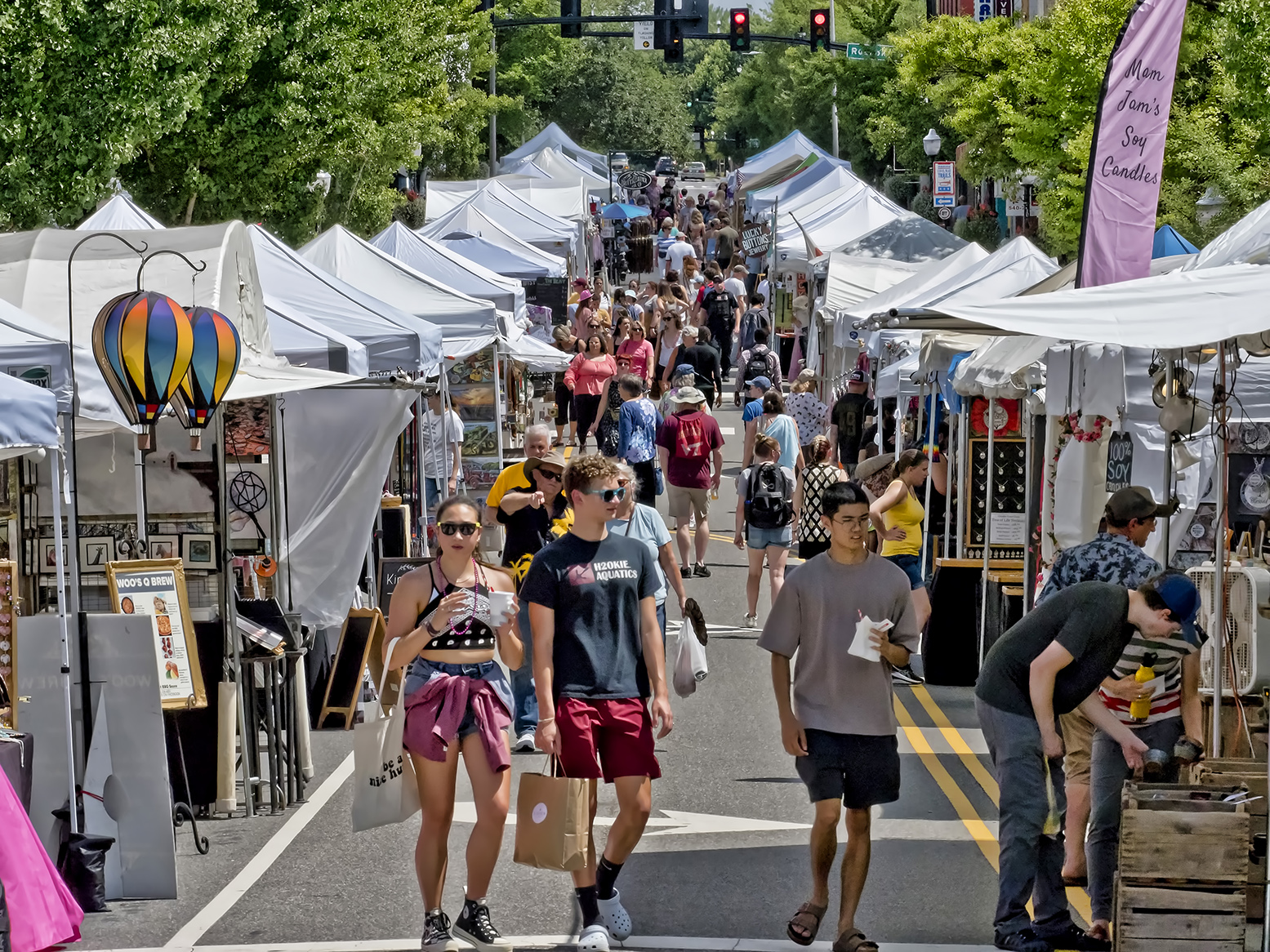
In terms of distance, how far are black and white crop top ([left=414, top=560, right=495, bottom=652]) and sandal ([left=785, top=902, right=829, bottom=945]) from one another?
1.61 meters

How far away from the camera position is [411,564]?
45.1 ft

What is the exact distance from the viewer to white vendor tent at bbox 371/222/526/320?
864 inches

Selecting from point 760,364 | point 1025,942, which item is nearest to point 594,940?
point 1025,942

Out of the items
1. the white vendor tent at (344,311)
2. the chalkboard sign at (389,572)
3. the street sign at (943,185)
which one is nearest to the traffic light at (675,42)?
the street sign at (943,185)

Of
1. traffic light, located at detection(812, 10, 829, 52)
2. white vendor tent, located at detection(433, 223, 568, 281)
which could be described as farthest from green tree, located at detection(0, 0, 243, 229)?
traffic light, located at detection(812, 10, 829, 52)

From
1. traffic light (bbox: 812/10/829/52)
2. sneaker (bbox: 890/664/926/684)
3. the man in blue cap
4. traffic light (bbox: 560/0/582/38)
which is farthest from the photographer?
traffic light (bbox: 560/0/582/38)

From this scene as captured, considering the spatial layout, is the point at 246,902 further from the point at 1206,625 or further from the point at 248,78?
the point at 248,78

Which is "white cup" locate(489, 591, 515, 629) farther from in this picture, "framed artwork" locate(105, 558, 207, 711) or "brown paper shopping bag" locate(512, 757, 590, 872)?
"framed artwork" locate(105, 558, 207, 711)

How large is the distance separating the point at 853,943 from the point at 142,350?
438cm

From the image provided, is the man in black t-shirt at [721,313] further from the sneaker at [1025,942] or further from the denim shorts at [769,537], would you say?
the sneaker at [1025,942]

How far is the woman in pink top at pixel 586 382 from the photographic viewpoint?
23.2 meters

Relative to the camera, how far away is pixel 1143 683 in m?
7.39

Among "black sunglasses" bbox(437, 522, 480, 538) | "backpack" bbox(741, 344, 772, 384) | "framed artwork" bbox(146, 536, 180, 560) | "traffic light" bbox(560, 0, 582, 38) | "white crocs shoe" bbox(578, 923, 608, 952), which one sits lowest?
"white crocs shoe" bbox(578, 923, 608, 952)

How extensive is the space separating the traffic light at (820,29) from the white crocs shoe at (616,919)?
3910 cm
